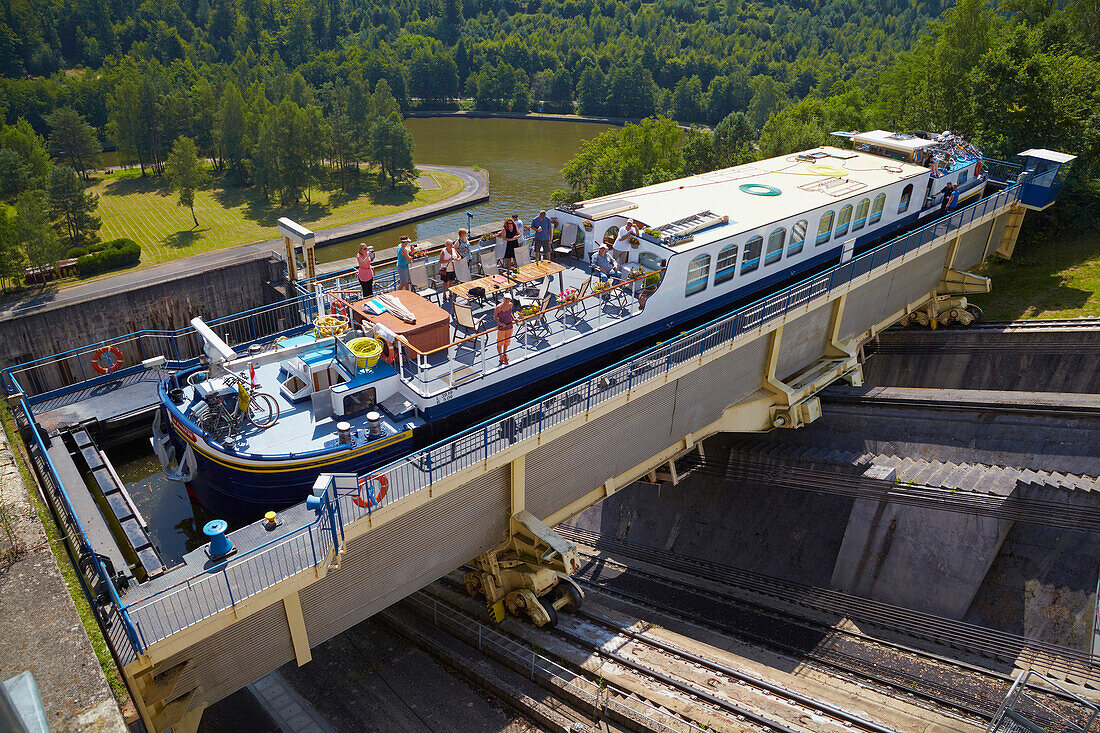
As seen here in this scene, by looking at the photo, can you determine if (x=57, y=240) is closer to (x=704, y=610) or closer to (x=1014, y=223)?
(x=704, y=610)

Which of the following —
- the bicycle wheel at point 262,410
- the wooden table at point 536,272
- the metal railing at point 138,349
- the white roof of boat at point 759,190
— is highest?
the white roof of boat at point 759,190

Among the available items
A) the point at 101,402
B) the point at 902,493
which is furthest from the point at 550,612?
the point at 101,402

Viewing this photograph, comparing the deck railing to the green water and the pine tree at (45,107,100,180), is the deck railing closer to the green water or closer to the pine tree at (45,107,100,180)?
the green water

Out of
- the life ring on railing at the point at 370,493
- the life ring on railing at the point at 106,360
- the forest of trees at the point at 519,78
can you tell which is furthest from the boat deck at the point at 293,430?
the forest of trees at the point at 519,78

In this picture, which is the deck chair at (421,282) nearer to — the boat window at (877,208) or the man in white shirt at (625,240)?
the man in white shirt at (625,240)

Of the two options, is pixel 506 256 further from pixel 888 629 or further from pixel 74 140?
pixel 74 140
